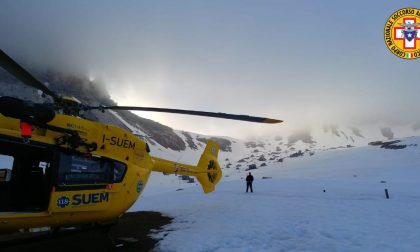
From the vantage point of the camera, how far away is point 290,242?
30.6ft

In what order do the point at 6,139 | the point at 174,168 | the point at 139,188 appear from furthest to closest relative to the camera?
the point at 174,168 → the point at 139,188 → the point at 6,139

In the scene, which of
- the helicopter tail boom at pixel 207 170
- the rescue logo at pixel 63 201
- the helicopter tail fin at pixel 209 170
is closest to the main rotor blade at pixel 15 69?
the rescue logo at pixel 63 201

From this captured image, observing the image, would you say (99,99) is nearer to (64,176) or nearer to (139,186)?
(139,186)

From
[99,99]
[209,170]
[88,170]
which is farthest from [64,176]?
[99,99]

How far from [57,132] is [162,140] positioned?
134 meters

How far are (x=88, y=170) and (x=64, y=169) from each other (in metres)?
0.73

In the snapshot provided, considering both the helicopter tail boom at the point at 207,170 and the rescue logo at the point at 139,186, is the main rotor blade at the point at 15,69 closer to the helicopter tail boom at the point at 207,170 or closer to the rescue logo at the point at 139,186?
the rescue logo at the point at 139,186

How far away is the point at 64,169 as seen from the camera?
812 cm

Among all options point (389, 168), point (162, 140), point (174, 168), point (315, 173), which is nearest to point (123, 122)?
point (162, 140)

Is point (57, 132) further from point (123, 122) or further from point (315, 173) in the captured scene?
point (123, 122)

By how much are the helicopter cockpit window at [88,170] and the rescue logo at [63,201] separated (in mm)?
370

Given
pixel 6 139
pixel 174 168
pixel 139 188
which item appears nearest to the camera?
pixel 6 139

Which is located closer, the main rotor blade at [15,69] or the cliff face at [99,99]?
the main rotor blade at [15,69]

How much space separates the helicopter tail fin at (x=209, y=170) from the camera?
17625mm
